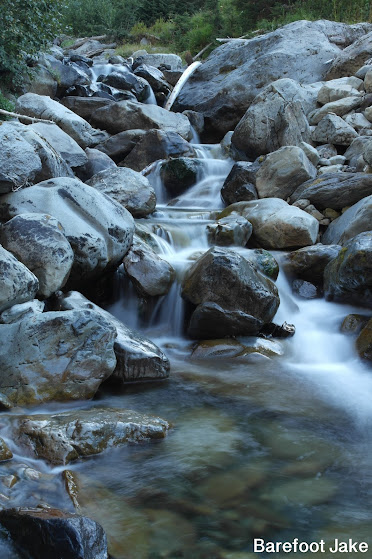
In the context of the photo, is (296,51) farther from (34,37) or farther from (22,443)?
(22,443)

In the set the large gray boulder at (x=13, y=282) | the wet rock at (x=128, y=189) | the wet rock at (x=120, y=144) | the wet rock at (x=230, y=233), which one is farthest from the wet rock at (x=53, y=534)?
the wet rock at (x=120, y=144)

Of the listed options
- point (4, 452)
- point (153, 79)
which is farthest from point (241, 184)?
point (153, 79)

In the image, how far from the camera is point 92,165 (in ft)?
34.1

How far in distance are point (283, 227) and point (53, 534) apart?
6.47 meters

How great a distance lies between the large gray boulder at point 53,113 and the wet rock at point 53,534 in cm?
927

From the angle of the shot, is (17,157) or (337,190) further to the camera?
(337,190)

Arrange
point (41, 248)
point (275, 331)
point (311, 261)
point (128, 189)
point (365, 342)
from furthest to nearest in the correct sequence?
point (128, 189) < point (311, 261) < point (275, 331) < point (365, 342) < point (41, 248)

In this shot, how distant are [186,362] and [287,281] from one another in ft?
8.24

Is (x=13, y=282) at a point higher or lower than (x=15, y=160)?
lower

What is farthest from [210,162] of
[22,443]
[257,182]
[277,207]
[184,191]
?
[22,443]

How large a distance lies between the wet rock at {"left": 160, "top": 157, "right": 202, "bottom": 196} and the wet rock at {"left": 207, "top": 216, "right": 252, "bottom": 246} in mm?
2842

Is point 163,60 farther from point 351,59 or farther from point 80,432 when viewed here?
point 80,432

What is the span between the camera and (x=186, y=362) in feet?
19.7

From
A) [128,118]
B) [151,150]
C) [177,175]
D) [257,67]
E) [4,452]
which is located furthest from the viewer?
[257,67]
